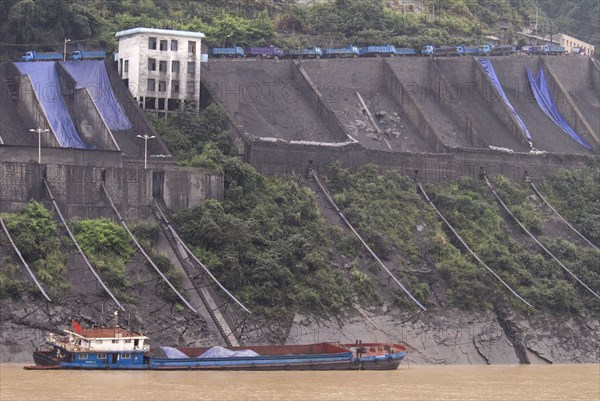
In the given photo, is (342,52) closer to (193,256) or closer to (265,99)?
(265,99)

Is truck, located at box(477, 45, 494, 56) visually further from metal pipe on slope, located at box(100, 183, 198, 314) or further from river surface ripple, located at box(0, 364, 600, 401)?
river surface ripple, located at box(0, 364, 600, 401)

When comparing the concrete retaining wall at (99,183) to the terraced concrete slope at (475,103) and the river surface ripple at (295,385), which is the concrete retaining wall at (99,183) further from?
the terraced concrete slope at (475,103)

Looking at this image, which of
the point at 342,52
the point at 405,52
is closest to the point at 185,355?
the point at 342,52

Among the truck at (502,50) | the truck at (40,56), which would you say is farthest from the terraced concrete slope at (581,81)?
the truck at (40,56)

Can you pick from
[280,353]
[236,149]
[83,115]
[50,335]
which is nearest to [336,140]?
[236,149]

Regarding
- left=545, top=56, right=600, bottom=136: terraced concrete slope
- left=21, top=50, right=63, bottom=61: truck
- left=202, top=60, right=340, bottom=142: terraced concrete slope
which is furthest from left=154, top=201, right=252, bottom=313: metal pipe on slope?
left=545, top=56, right=600, bottom=136: terraced concrete slope

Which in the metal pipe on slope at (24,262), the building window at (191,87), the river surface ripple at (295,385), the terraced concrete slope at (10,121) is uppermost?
the building window at (191,87)
